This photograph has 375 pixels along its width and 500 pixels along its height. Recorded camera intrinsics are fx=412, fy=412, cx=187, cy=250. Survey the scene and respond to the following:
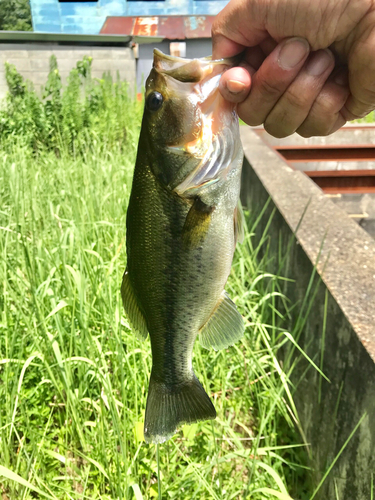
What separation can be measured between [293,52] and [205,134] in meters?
0.39

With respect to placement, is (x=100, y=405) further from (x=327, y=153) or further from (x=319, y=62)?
(x=327, y=153)

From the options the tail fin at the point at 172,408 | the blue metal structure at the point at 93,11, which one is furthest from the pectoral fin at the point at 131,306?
the blue metal structure at the point at 93,11

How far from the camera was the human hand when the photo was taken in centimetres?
123

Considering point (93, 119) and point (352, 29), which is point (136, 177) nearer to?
point (352, 29)

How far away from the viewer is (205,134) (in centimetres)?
118

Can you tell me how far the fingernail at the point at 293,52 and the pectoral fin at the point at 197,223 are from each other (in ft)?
1.70

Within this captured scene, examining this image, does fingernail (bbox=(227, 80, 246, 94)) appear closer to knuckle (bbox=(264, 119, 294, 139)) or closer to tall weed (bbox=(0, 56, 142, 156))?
knuckle (bbox=(264, 119, 294, 139))

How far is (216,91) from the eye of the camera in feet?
3.97

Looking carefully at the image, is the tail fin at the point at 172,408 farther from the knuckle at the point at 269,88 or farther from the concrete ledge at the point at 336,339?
the knuckle at the point at 269,88

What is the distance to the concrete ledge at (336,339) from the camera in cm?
160

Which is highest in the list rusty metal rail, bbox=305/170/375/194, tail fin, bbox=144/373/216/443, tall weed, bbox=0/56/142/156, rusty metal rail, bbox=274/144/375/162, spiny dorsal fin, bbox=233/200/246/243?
spiny dorsal fin, bbox=233/200/246/243

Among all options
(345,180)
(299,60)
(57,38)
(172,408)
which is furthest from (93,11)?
(172,408)

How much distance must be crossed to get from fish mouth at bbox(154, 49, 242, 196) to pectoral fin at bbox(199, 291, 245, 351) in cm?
38

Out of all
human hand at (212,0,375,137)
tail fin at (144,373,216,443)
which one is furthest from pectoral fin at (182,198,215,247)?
tail fin at (144,373,216,443)
